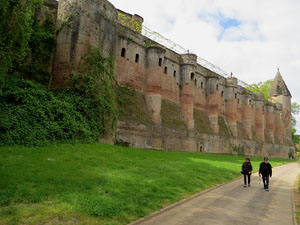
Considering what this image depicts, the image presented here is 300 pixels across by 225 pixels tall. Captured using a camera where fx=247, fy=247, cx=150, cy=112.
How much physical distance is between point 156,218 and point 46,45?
641 inches

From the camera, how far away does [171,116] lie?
2664 cm

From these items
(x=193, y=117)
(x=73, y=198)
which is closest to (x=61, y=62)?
(x=73, y=198)

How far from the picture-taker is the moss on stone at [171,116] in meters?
25.6

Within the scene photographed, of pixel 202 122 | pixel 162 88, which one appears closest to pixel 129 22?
pixel 162 88

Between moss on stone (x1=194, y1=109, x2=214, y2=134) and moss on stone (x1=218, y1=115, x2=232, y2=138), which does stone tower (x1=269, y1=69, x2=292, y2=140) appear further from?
moss on stone (x1=194, y1=109, x2=214, y2=134)

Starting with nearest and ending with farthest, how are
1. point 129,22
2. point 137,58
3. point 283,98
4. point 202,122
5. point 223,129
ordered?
point 137,58
point 202,122
point 129,22
point 223,129
point 283,98

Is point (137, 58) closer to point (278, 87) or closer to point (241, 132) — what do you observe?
point (241, 132)

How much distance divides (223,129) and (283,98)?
31097mm

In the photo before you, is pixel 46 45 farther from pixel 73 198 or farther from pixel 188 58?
pixel 188 58

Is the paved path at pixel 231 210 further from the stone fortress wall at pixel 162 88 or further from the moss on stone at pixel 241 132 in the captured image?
the moss on stone at pixel 241 132

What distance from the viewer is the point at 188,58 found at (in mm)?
29875

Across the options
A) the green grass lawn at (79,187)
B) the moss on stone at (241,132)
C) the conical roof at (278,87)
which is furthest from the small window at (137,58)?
the conical roof at (278,87)

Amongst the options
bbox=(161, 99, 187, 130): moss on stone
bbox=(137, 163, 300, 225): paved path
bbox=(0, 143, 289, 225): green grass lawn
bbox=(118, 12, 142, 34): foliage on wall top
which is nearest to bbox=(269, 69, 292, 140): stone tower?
bbox=(161, 99, 187, 130): moss on stone

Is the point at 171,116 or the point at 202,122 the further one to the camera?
the point at 202,122
